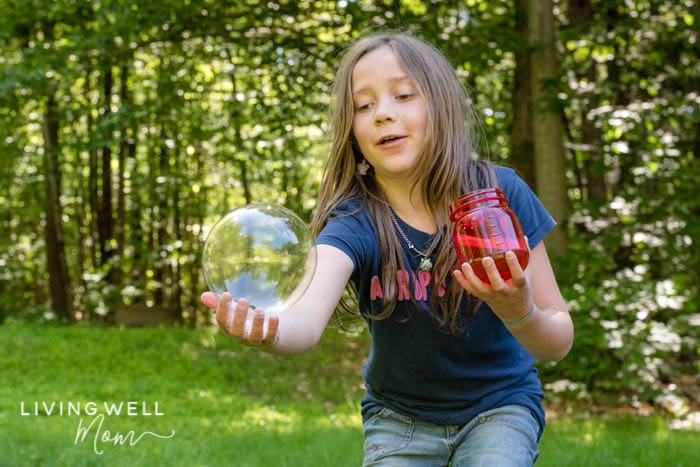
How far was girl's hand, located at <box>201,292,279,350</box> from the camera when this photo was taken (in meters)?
1.85

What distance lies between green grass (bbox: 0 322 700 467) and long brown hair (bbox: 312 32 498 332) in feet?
7.06

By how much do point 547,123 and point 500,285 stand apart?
6.96 m

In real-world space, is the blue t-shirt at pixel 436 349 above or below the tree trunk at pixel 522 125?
above

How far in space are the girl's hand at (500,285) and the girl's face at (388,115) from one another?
686mm

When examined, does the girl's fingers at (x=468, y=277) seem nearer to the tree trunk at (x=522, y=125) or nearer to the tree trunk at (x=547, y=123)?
the tree trunk at (x=547, y=123)

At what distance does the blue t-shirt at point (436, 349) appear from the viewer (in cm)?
264

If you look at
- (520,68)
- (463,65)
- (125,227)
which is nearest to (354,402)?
(463,65)

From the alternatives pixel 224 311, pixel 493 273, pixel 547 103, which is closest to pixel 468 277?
pixel 493 273

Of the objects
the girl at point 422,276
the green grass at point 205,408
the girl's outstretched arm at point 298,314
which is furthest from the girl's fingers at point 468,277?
the green grass at point 205,408

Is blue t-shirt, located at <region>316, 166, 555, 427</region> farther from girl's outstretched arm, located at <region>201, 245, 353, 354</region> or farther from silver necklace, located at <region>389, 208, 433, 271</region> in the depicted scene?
girl's outstretched arm, located at <region>201, 245, 353, 354</region>

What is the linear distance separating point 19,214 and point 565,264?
12.1 m

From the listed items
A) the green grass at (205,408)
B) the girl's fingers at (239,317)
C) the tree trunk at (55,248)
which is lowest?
the tree trunk at (55,248)

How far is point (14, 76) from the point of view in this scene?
31.9 feet

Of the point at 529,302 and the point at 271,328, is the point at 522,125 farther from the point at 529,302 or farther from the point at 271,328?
the point at 271,328
